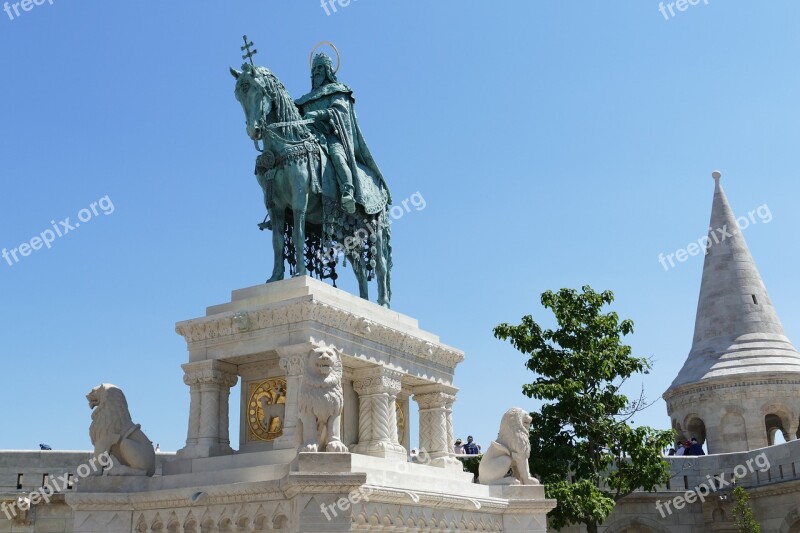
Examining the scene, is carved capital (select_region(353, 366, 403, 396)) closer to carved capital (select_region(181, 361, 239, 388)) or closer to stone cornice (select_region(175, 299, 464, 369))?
stone cornice (select_region(175, 299, 464, 369))

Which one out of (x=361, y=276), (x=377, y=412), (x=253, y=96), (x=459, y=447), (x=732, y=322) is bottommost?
(x=377, y=412)

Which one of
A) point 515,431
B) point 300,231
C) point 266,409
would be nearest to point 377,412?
point 266,409

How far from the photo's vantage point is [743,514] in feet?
75.5

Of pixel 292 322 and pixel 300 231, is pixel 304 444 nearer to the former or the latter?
pixel 292 322

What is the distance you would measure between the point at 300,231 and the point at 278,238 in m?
0.68

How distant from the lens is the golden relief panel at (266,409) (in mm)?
13242

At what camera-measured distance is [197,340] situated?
13.8 metres

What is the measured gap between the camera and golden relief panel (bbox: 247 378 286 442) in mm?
13242

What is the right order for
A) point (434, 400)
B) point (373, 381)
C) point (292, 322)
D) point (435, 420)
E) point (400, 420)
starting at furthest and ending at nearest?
point (434, 400) < point (435, 420) < point (400, 420) < point (373, 381) < point (292, 322)

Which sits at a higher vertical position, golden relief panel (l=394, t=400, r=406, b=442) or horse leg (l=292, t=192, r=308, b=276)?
horse leg (l=292, t=192, r=308, b=276)

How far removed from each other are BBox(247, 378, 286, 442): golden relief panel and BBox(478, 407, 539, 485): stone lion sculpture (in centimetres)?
365

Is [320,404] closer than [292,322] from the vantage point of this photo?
Yes

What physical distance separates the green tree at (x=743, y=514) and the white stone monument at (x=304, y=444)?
10.2 metres

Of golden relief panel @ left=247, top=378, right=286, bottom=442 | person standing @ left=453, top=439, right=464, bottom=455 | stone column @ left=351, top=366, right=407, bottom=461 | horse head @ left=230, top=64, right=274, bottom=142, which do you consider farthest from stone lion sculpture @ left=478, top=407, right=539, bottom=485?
person standing @ left=453, top=439, right=464, bottom=455
